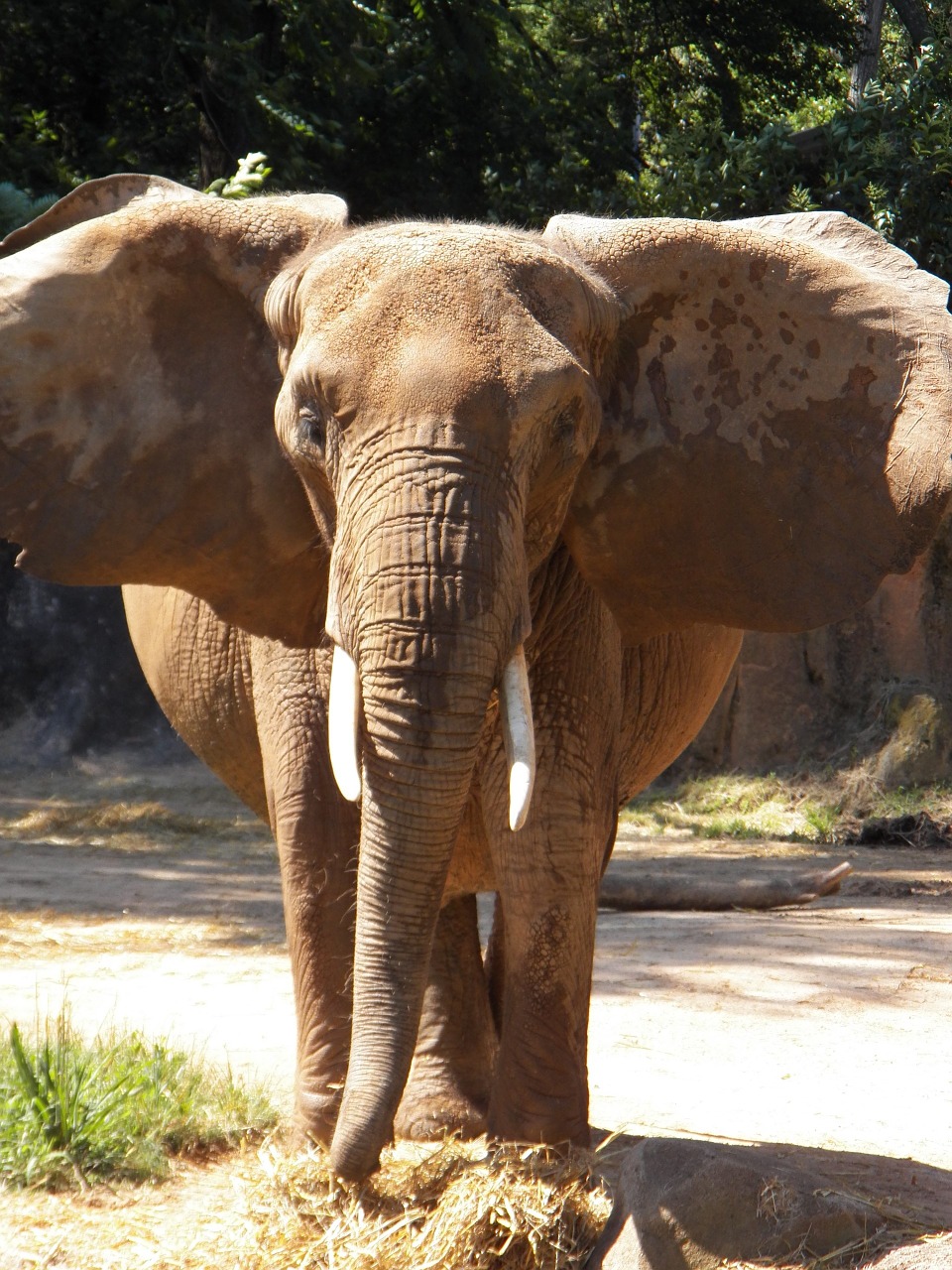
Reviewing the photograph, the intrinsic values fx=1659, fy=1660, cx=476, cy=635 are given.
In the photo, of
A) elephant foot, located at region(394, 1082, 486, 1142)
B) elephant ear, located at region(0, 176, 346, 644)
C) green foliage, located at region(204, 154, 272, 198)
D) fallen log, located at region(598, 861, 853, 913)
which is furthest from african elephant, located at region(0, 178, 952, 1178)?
green foliage, located at region(204, 154, 272, 198)

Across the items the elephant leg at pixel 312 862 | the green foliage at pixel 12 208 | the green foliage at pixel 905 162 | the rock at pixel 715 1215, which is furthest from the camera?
the green foliage at pixel 905 162

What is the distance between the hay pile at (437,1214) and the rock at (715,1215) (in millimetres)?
155

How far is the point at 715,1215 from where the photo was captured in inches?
134

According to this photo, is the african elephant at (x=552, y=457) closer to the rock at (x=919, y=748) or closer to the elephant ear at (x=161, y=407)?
the elephant ear at (x=161, y=407)

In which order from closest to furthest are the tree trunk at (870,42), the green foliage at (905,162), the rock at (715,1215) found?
the rock at (715,1215)
the green foliage at (905,162)
the tree trunk at (870,42)

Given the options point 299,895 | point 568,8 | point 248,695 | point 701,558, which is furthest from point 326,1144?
point 568,8

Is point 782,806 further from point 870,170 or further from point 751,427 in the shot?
point 751,427

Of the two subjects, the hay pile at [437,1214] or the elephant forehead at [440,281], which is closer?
the elephant forehead at [440,281]

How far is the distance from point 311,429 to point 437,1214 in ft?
5.50

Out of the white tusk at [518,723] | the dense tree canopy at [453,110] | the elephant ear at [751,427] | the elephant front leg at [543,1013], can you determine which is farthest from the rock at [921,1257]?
the dense tree canopy at [453,110]

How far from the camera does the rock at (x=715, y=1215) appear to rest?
3.36 metres

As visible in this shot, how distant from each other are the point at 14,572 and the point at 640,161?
22.9 feet

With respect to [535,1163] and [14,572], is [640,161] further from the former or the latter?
[535,1163]

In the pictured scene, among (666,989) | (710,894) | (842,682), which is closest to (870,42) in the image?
(842,682)
